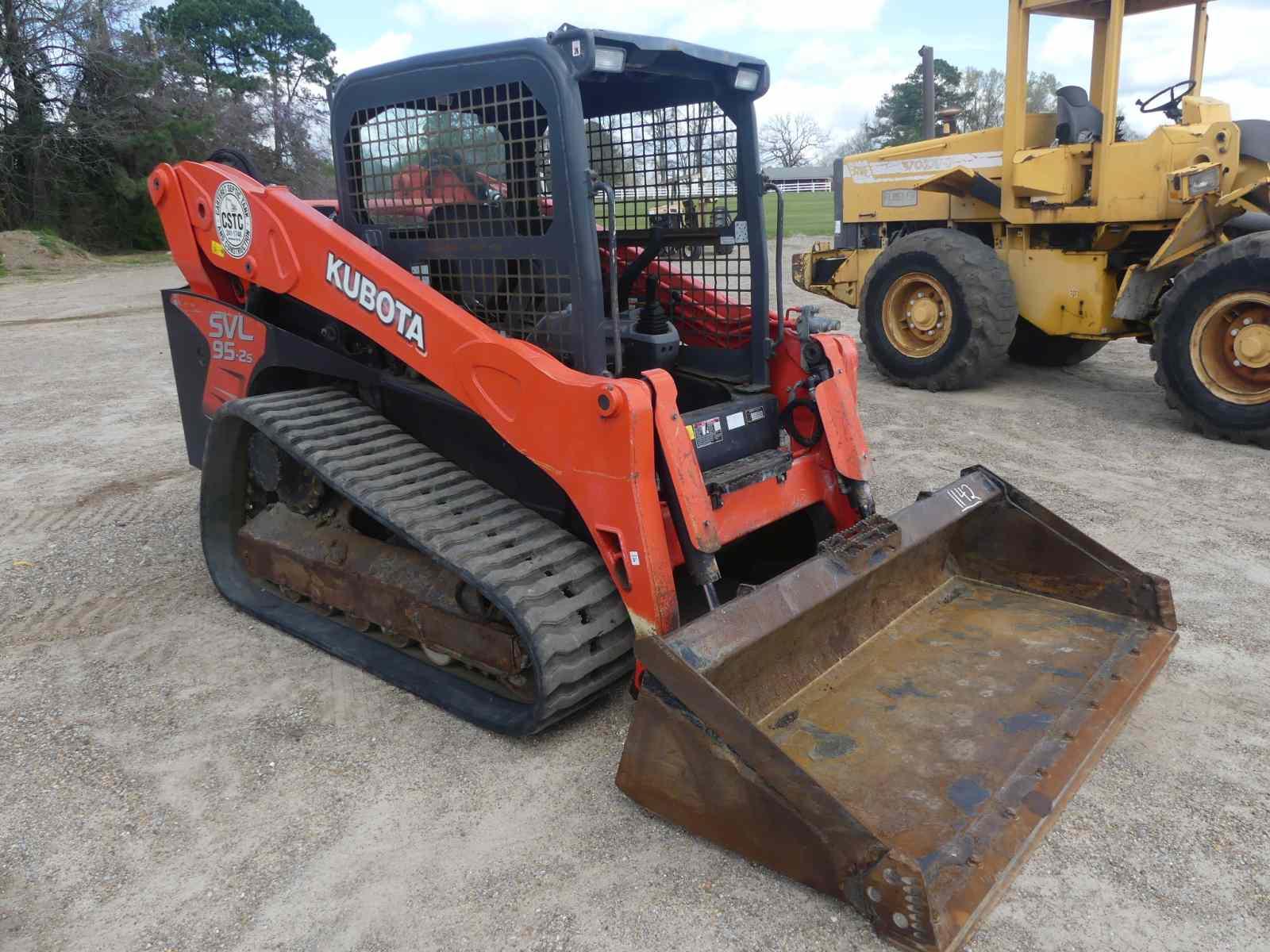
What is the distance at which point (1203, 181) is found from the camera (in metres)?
6.43

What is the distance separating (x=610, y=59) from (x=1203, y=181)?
500 cm

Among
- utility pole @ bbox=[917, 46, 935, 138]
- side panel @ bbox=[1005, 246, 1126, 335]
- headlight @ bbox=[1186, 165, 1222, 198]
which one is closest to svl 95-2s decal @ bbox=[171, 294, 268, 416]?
side panel @ bbox=[1005, 246, 1126, 335]

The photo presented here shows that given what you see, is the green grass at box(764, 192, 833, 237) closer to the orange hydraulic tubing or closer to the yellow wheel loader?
the yellow wheel loader

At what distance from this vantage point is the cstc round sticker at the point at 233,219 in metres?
3.99

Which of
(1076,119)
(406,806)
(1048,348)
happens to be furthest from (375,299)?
(1048,348)

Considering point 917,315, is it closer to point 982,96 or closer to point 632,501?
point 632,501

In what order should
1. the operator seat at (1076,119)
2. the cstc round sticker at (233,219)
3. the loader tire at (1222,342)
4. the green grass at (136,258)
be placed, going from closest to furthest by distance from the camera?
the cstc round sticker at (233,219) < the loader tire at (1222,342) < the operator seat at (1076,119) < the green grass at (136,258)

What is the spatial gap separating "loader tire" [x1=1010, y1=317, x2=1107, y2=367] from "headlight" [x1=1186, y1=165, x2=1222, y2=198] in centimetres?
198

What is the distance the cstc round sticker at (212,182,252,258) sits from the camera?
13.1 feet

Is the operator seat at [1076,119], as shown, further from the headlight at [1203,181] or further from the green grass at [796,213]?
the green grass at [796,213]

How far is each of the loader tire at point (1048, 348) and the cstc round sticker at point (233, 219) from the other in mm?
6404

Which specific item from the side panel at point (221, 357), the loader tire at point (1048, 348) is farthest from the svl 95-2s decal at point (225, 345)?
the loader tire at point (1048, 348)

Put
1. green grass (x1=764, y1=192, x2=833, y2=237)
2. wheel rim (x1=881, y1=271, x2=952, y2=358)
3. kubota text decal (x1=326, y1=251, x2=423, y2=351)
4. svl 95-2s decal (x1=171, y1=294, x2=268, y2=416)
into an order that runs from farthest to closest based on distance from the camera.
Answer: green grass (x1=764, y1=192, x2=833, y2=237) → wheel rim (x1=881, y1=271, x2=952, y2=358) → svl 95-2s decal (x1=171, y1=294, x2=268, y2=416) → kubota text decal (x1=326, y1=251, x2=423, y2=351)

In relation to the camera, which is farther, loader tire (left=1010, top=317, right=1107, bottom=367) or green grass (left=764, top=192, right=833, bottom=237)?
green grass (left=764, top=192, right=833, bottom=237)
